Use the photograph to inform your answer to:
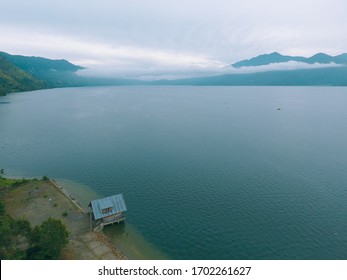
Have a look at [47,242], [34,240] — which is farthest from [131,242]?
[34,240]

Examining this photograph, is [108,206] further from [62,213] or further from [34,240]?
[34,240]

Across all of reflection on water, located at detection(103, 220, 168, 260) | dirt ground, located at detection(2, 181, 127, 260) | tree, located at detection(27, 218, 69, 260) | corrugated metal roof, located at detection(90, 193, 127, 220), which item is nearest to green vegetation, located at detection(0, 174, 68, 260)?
tree, located at detection(27, 218, 69, 260)

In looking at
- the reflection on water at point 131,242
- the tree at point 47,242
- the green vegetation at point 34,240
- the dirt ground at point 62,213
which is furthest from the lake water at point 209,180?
the green vegetation at point 34,240

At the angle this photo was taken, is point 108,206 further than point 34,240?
Yes

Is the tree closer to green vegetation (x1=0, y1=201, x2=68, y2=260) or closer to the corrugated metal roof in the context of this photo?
green vegetation (x1=0, y1=201, x2=68, y2=260)

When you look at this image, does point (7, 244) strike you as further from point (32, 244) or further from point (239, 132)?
point (239, 132)
